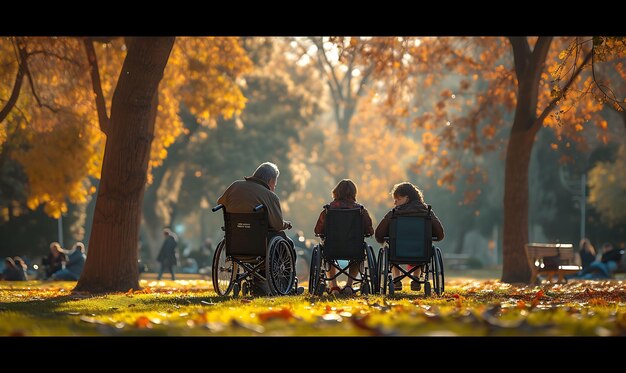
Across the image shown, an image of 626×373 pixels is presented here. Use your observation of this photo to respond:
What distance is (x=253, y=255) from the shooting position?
45.3ft

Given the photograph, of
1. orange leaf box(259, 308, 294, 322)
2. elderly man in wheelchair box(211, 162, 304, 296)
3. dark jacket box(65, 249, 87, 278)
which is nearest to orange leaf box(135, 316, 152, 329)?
orange leaf box(259, 308, 294, 322)

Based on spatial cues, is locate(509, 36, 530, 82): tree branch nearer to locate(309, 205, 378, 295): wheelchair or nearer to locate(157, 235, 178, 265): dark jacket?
locate(309, 205, 378, 295): wheelchair

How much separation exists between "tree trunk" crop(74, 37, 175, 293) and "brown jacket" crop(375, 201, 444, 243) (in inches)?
190

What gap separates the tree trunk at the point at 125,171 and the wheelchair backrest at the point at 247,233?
4021mm

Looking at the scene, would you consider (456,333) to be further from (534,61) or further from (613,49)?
(534,61)

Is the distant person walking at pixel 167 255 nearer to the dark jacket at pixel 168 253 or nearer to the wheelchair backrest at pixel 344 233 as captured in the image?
the dark jacket at pixel 168 253

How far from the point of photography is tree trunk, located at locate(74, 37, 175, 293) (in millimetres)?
17141

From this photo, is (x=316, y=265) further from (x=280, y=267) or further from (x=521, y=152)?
(x=521, y=152)

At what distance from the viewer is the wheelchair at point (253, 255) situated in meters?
13.7

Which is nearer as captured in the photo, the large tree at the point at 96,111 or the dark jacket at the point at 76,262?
the large tree at the point at 96,111

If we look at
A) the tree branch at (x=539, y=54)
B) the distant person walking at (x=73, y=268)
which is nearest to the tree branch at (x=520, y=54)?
the tree branch at (x=539, y=54)

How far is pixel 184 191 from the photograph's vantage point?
52.2 metres

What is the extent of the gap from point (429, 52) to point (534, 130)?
5.95 metres

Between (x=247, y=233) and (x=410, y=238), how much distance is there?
84.0 inches
